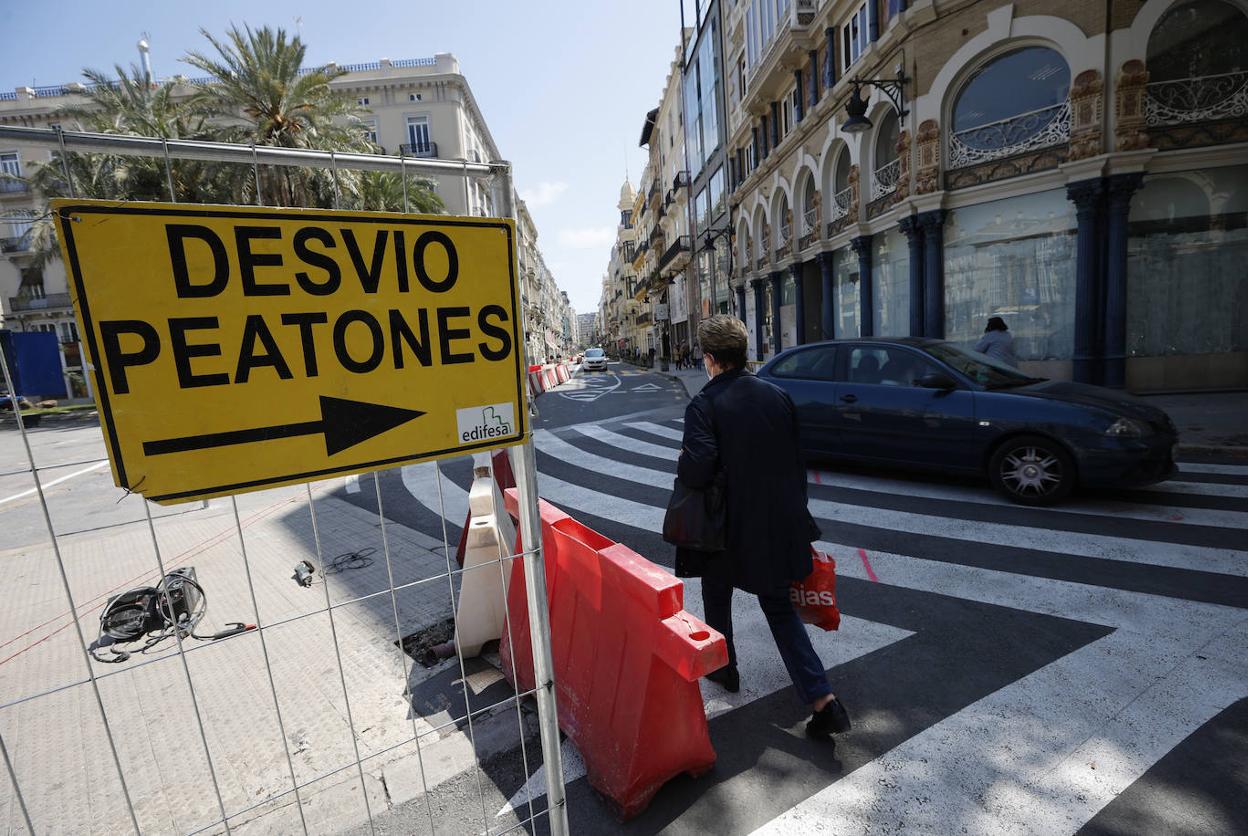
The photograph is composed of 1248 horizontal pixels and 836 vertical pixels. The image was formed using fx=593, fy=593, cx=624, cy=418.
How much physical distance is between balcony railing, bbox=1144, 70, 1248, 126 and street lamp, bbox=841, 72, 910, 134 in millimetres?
4376

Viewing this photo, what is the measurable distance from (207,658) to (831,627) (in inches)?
140

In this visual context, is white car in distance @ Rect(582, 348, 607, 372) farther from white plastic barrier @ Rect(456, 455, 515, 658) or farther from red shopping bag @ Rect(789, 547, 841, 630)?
red shopping bag @ Rect(789, 547, 841, 630)

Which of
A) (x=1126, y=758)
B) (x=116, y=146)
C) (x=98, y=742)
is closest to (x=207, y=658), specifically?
(x=98, y=742)

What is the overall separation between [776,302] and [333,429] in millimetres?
23352

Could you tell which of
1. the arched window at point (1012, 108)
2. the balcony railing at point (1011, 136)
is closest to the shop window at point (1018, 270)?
the balcony railing at point (1011, 136)

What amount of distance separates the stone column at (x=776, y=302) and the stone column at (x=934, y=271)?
946 centimetres

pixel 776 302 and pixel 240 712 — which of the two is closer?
pixel 240 712

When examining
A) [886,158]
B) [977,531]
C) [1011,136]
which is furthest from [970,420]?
[886,158]

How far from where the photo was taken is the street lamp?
1214 centimetres

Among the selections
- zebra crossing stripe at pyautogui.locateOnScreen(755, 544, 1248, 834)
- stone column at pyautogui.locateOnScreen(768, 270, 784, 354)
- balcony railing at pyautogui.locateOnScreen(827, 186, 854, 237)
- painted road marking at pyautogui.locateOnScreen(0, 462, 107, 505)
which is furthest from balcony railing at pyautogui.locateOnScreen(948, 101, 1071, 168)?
painted road marking at pyautogui.locateOnScreen(0, 462, 107, 505)

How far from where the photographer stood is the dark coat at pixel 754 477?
8.59 ft

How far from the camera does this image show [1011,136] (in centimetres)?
1192

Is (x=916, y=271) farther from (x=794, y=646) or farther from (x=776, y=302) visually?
(x=794, y=646)

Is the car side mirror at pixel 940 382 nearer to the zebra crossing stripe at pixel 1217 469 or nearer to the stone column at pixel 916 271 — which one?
the zebra crossing stripe at pixel 1217 469
